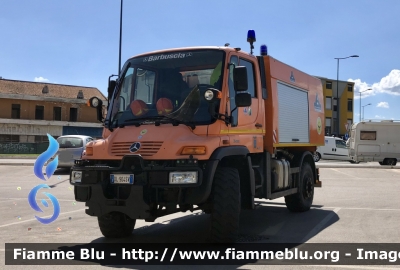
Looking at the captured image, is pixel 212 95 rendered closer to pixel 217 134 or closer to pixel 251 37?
pixel 217 134

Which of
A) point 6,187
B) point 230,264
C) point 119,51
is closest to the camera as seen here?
point 230,264

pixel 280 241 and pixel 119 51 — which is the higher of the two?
pixel 119 51

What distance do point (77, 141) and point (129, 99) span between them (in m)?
13.6

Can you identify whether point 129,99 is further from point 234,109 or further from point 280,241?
point 280,241

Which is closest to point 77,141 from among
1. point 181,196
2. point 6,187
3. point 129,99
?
point 6,187

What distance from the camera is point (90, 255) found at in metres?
6.04

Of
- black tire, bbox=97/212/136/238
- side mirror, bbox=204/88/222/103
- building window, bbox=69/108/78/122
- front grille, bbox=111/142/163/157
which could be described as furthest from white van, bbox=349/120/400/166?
building window, bbox=69/108/78/122

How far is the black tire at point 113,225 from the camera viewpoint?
276 inches

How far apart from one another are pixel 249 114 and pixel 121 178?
2.41 meters

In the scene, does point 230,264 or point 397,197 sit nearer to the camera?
point 230,264

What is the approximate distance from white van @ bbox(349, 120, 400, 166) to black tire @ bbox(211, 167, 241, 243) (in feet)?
76.3

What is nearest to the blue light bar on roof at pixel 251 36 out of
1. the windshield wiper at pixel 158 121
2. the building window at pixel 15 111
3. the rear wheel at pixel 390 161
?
the windshield wiper at pixel 158 121

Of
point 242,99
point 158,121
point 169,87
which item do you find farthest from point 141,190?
point 242,99

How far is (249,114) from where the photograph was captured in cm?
741
